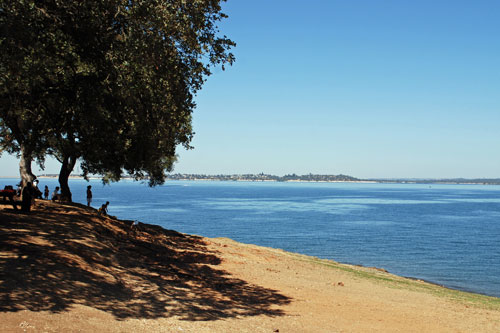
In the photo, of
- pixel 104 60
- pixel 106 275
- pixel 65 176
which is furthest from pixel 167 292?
pixel 65 176

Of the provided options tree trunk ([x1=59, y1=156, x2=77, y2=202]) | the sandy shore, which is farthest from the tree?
tree trunk ([x1=59, y1=156, x2=77, y2=202])

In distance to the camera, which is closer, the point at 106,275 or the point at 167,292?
the point at 106,275

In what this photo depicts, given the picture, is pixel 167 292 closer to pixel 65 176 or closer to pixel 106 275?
pixel 106 275

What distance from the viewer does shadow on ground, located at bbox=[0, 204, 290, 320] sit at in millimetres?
11461

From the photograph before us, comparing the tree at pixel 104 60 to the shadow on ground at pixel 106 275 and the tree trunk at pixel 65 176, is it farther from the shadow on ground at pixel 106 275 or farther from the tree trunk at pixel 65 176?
the tree trunk at pixel 65 176

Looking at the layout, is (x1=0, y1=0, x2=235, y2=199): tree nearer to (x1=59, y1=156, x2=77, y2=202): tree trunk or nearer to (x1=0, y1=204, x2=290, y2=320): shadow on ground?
(x1=0, y1=204, x2=290, y2=320): shadow on ground

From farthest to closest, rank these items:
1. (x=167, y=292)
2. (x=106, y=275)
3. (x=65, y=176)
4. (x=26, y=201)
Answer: (x=65, y=176) < (x=26, y=201) < (x=167, y=292) < (x=106, y=275)

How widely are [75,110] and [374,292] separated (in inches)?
609

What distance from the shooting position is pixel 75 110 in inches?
663

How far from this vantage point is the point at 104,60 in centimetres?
1505

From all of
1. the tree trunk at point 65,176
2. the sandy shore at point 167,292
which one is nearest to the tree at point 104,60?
the sandy shore at point 167,292

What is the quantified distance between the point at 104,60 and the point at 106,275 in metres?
7.48

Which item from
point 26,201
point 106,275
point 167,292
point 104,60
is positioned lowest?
point 167,292

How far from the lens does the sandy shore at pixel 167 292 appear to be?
35.6 feet
